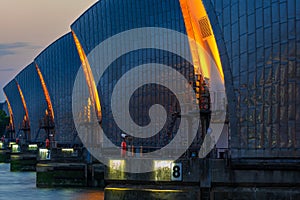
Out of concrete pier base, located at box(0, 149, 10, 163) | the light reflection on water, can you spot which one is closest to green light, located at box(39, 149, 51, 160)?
the light reflection on water

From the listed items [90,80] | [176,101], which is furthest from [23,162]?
[176,101]

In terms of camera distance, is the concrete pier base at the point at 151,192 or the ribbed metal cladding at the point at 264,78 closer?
the concrete pier base at the point at 151,192

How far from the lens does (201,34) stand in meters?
42.5

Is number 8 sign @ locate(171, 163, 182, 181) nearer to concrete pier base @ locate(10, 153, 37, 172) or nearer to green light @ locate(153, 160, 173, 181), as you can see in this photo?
green light @ locate(153, 160, 173, 181)

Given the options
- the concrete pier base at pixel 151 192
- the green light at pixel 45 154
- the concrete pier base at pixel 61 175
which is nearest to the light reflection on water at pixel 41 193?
the concrete pier base at pixel 61 175

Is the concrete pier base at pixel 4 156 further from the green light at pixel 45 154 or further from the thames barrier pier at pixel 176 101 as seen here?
the green light at pixel 45 154

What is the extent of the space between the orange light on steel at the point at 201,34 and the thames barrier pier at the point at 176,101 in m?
0.13

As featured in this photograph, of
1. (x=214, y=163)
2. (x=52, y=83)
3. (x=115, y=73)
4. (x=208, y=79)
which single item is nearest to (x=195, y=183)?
(x=214, y=163)

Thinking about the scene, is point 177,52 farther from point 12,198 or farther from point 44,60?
point 44,60

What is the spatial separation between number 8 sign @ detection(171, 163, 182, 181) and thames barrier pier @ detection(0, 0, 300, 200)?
5 cm

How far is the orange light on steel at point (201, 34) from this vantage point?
132 feet

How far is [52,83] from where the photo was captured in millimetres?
92750

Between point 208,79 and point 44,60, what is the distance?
2133 inches

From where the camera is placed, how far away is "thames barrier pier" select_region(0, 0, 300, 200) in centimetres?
3094
